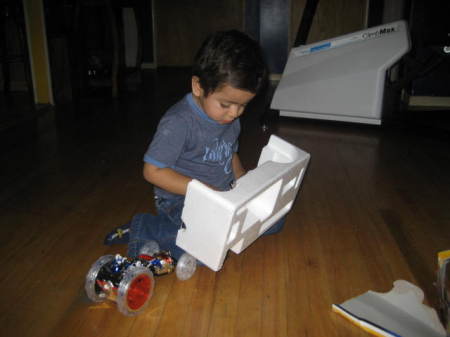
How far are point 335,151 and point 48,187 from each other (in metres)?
1.14

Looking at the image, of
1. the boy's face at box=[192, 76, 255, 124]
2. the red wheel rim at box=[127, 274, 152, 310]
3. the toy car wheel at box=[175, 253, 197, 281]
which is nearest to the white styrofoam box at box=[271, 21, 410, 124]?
the boy's face at box=[192, 76, 255, 124]

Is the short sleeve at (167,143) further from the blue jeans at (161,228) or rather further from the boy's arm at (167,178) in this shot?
the blue jeans at (161,228)

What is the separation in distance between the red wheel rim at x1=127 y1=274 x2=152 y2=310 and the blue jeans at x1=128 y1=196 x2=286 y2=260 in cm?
15

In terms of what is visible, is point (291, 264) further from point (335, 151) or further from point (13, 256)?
point (335, 151)

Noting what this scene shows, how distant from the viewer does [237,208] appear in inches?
Result: 26.4

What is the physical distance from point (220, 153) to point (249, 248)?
0.82ft

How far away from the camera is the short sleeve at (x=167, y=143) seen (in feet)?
2.77

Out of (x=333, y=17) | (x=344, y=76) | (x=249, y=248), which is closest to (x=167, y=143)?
(x=249, y=248)

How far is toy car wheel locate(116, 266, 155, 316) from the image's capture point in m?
0.72

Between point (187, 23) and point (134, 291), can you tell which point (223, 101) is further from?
point (187, 23)

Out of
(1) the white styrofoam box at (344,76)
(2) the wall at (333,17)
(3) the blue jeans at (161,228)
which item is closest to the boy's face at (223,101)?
(3) the blue jeans at (161,228)

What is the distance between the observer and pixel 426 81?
2713 mm

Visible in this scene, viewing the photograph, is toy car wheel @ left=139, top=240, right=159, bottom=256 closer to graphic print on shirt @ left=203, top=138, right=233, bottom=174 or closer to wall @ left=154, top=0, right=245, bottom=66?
graphic print on shirt @ left=203, top=138, right=233, bottom=174

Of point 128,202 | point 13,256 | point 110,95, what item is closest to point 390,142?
point 128,202
